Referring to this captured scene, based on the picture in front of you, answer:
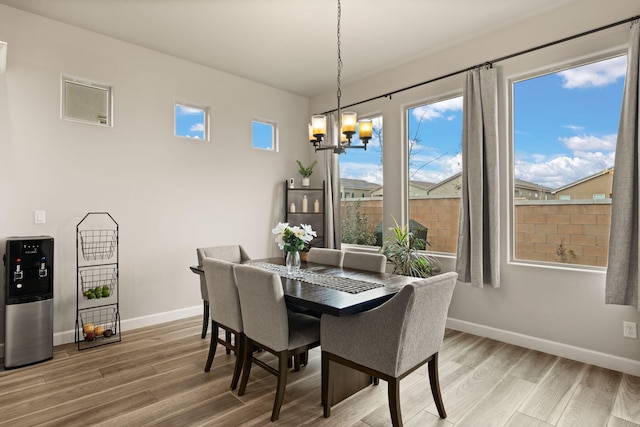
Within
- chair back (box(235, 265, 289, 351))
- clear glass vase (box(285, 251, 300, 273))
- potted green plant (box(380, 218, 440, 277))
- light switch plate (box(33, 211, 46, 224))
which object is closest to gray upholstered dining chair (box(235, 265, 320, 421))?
chair back (box(235, 265, 289, 351))

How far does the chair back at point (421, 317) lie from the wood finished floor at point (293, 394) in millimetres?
485

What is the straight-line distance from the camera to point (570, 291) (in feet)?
9.95

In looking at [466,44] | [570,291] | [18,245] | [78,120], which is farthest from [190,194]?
[570,291]

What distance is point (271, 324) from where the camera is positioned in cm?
217

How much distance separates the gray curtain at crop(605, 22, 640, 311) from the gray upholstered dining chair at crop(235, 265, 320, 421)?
228 centimetres

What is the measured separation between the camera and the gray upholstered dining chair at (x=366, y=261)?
302 centimetres

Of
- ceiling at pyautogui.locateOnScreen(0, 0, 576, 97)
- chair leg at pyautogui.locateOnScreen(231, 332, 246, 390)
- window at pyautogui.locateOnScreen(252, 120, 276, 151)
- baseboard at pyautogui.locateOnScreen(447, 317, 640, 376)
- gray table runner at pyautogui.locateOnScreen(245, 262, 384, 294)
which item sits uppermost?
ceiling at pyautogui.locateOnScreen(0, 0, 576, 97)

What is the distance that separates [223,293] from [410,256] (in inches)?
80.9

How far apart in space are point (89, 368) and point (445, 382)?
2.77 meters

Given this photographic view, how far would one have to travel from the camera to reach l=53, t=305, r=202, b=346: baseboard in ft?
11.1

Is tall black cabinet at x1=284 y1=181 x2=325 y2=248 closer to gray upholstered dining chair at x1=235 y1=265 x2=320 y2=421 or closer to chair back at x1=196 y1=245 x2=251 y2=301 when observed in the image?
chair back at x1=196 y1=245 x2=251 y2=301

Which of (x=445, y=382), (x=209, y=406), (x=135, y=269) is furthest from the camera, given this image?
(x=135, y=269)

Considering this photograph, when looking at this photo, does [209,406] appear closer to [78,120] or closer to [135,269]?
[135,269]

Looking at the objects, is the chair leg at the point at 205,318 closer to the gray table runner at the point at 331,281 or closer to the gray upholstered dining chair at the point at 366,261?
the gray table runner at the point at 331,281
